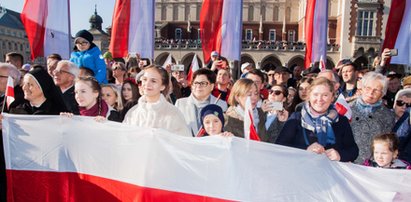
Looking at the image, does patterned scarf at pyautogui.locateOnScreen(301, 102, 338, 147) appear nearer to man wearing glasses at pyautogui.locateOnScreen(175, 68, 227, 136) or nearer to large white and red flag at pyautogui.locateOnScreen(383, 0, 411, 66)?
man wearing glasses at pyautogui.locateOnScreen(175, 68, 227, 136)

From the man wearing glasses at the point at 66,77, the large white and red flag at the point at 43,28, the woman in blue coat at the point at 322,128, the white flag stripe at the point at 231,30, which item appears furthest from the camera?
the white flag stripe at the point at 231,30

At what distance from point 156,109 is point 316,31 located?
6.17m

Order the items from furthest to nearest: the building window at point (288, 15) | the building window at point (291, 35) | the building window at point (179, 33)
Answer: the building window at point (179, 33) → the building window at point (288, 15) → the building window at point (291, 35)

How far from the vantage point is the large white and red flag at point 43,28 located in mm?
7156

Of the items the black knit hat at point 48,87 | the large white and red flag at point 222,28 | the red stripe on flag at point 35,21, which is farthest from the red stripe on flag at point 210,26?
the black knit hat at point 48,87

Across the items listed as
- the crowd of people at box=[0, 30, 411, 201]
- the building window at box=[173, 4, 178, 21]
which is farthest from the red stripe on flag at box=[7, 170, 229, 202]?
the building window at box=[173, 4, 178, 21]

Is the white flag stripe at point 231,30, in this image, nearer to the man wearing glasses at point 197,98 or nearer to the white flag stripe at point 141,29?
the white flag stripe at point 141,29

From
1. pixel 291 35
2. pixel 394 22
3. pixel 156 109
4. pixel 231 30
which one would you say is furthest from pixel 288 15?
pixel 156 109

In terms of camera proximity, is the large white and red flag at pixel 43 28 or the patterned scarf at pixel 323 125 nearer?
the patterned scarf at pixel 323 125

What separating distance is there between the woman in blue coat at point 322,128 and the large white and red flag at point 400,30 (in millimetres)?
4253

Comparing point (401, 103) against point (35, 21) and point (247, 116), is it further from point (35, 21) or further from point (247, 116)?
point (35, 21)

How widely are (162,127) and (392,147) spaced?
6.78 feet

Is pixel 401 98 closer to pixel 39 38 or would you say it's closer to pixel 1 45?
pixel 39 38

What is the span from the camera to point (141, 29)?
312 inches
